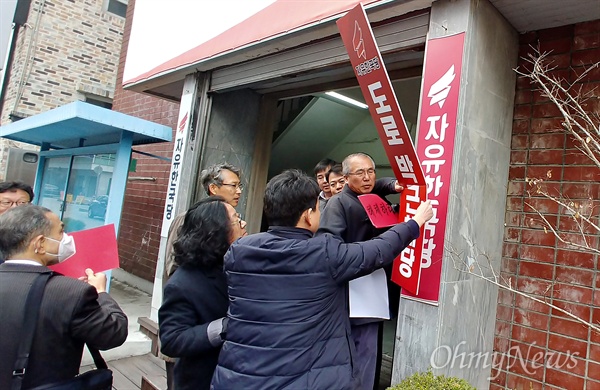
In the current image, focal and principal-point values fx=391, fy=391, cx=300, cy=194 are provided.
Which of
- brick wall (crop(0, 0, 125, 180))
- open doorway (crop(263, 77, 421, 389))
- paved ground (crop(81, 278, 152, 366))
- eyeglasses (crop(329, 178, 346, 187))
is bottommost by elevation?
paved ground (crop(81, 278, 152, 366))

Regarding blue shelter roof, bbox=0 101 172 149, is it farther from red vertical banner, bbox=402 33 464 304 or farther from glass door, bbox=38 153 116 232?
red vertical banner, bbox=402 33 464 304

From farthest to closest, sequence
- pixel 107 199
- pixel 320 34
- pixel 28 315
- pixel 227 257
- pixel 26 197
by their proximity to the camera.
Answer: pixel 107 199 → pixel 320 34 → pixel 26 197 → pixel 227 257 → pixel 28 315

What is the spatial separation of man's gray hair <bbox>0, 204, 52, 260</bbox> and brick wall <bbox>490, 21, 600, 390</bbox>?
298 cm

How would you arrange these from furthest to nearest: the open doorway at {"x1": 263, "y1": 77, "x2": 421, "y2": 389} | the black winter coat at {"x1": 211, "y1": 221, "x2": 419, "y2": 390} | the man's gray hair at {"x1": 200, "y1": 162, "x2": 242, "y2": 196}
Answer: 1. the open doorway at {"x1": 263, "y1": 77, "x2": 421, "y2": 389}
2. the man's gray hair at {"x1": 200, "y1": 162, "x2": 242, "y2": 196}
3. the black winter coat at {"x1": 211, "y1": 221, "x2": 419, "y2": 390}

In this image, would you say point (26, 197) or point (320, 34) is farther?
point (320, 34)

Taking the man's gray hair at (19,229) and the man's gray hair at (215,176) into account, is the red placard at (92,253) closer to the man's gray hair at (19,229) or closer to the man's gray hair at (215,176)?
the man's gray hair at (19,229)

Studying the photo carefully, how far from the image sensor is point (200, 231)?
1.98m

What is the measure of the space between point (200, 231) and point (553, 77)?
8.74ft

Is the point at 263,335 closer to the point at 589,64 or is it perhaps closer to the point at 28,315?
the point at 28,315

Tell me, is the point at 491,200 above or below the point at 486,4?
below

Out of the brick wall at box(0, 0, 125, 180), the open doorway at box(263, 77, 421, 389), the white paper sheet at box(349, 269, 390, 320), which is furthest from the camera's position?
the brick wall at box(0, 0, 125, 180)

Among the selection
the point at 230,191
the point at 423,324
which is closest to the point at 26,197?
the point at 230,191

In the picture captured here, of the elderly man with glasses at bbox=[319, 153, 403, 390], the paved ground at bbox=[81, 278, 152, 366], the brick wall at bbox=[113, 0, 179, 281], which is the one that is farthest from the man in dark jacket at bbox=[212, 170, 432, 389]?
the brick wall at bbox=[113, 0, 179, 281]
